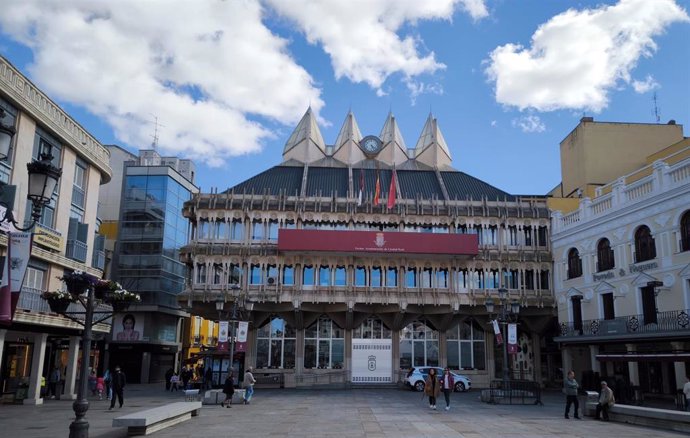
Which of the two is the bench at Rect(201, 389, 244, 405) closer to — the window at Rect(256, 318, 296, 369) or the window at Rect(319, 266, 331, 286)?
the window at Rect(319, 266, 331, 286)

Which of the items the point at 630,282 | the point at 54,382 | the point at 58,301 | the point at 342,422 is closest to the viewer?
the point at 58,301

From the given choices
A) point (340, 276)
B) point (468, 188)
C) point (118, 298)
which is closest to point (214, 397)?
point (118, 298)

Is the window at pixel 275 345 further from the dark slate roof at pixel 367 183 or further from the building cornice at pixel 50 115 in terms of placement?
the building cornice at pixel 50 115

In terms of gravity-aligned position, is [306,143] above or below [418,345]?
above

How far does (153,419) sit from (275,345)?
29324 mm

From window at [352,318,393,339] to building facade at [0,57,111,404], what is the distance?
63.5ft

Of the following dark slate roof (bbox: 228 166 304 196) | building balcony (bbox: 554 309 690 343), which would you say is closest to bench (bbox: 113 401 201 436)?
building balcony (bbox: 554 309 690 343)

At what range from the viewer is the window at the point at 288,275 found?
44406 mm

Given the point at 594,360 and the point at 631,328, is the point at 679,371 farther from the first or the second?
the point at 594,360

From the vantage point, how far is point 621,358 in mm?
30766

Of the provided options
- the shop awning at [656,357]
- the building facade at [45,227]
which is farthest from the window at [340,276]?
the shop awning at [656,357]

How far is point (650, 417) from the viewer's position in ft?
64.9

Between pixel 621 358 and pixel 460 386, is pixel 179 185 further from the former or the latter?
pixel 621 358

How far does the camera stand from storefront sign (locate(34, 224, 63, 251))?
92.2ft
